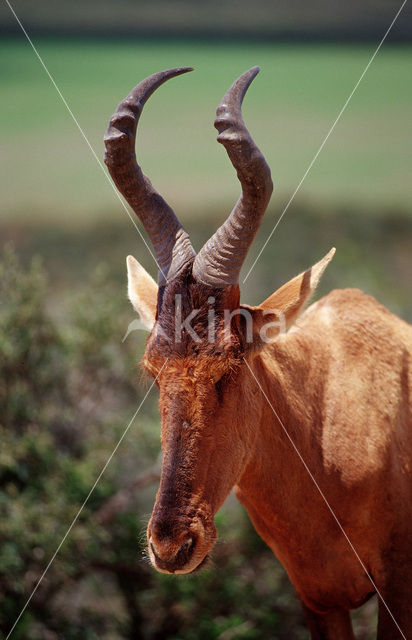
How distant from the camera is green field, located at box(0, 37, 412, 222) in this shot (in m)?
13.5

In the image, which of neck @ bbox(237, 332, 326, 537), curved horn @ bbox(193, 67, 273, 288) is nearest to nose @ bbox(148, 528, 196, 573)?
neck @ bbox(237, 332, 326, 537)

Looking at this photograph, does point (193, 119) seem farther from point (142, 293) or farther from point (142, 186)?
point (142, 186)

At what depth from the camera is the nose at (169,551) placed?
3924 millimetres

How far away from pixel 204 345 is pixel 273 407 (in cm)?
84

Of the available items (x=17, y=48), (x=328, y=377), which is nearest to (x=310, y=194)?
(x=17, y=48)

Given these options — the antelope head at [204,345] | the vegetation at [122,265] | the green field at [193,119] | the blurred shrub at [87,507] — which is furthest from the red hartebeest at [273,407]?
the green field at [193,119]

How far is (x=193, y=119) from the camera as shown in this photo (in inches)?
554

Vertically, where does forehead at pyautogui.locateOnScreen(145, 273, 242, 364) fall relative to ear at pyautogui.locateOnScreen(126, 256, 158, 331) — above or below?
above

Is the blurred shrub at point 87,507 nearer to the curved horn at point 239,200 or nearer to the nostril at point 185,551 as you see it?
the nostril at point 185,551

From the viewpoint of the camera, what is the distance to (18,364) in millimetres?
9930

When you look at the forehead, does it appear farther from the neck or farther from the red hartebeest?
the neck

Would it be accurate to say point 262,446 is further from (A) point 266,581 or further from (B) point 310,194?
(B) point 310,194

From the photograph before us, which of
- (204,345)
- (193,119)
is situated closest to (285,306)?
→ (204,345)

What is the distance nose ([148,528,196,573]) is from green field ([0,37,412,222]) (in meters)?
10.1
